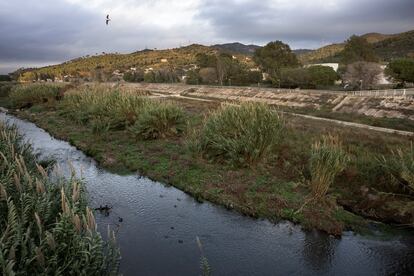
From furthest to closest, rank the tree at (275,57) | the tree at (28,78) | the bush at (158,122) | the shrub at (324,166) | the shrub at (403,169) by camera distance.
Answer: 1. the tree at (28,78)
2. the tree at (275,57)
3. the bush at (158,122)
4. the shrub at (324,166)
5. the shrub at (403,169)

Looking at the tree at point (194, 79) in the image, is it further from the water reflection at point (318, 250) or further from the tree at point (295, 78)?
the water reflection at point (318, 250)

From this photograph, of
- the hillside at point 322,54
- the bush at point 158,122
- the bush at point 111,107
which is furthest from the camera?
the hillside at point 322,54

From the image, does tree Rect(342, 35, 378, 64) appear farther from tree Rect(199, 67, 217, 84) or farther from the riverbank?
the riverbank

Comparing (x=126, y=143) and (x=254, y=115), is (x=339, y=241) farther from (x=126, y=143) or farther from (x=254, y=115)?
(x=126, y=143)

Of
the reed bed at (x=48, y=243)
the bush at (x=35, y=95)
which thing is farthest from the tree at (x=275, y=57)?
the reed bed at (x=48, y=243)

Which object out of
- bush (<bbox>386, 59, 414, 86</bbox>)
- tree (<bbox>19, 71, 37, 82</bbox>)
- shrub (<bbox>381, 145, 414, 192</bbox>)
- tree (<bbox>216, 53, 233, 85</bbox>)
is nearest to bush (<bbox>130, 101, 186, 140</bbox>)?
shrub (<bbox>381, 145, 414, 192</bbox>)

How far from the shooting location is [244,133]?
58.4 feet

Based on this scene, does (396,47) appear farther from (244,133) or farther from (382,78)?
(244,133)

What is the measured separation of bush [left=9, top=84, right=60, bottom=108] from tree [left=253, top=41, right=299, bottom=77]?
43440 millimetres

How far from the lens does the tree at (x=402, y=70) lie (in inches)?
2112

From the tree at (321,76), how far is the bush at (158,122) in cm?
4379

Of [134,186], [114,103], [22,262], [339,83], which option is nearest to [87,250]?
[22,262]

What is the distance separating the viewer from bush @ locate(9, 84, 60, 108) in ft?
165

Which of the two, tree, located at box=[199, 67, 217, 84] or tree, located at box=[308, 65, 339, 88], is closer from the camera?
tree, located at box=[308, 65, 339, 88]
